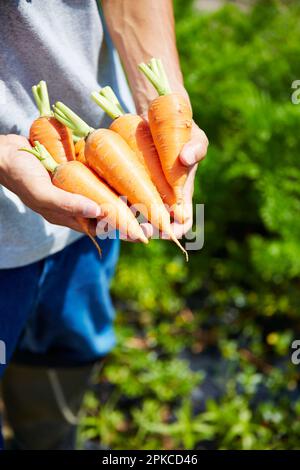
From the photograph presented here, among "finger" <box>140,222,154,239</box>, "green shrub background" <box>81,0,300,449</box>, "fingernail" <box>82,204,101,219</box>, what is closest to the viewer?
"fingernail" <box>82,204,101,219</box>

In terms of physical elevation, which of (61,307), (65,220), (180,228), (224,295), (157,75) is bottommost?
(224,295)

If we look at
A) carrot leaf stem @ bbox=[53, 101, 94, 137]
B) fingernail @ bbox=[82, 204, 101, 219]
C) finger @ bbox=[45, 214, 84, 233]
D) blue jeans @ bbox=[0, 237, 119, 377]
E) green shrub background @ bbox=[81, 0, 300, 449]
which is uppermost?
carrot leaf stem @ bbox=[53, 101, 94, 137]

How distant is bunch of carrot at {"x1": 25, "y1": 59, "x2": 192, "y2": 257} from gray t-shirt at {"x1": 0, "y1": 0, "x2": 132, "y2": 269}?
0.06 m

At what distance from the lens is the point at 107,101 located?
123 cm

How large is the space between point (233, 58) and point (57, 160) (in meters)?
1.83

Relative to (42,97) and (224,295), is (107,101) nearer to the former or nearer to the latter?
(42,97)

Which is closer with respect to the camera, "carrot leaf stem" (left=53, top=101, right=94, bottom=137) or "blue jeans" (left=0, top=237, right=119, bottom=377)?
"carrot leaf stem" (left=53, top=101, right=94, bottom=137)

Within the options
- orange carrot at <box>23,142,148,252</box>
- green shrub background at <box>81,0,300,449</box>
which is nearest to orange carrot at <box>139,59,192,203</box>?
orange carrot at <box>23,142,148,252</box>

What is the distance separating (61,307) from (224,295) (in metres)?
1.21

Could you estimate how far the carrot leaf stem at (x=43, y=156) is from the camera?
1151mm

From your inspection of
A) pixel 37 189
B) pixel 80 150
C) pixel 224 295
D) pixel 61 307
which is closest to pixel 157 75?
pixel 80 150

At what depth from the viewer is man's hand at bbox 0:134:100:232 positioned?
1.04 m

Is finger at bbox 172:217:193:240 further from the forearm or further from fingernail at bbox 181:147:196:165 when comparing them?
the forearm

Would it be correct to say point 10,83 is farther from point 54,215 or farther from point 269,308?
point 269,308
